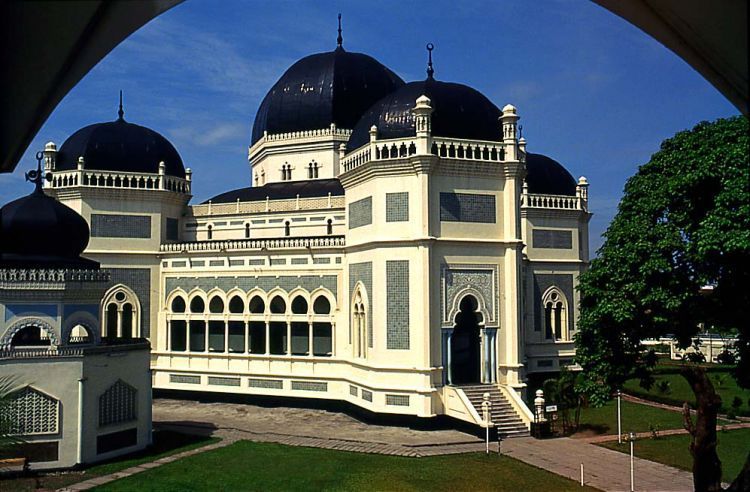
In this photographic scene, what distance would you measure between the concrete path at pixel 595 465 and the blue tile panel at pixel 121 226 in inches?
682

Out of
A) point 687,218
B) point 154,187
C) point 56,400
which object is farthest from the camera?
point 154,187

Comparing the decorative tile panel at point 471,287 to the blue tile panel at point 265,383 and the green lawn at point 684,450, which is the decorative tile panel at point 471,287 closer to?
the green lawn at point 684,450

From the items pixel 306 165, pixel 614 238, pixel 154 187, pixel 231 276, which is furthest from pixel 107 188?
pixel 614 238

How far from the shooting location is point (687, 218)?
1264cm

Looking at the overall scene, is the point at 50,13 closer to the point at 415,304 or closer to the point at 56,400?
the point at 56,400

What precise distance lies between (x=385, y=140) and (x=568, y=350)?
49.7ft

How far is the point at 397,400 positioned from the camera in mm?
21438

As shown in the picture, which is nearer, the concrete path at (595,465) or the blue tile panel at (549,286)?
the concrete path at (595,465)

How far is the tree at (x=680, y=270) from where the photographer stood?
→ 1137cm

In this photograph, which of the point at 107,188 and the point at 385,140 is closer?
the point at 385,140

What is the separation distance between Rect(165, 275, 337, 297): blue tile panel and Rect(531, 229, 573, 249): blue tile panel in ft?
36.2

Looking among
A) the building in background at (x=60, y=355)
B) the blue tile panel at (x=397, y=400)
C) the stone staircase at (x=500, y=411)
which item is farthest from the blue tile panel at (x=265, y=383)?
the stone staircase at (x=500, y=411)

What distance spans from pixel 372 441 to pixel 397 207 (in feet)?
23.9

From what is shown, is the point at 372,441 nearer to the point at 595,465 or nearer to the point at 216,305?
the point at 595,465
